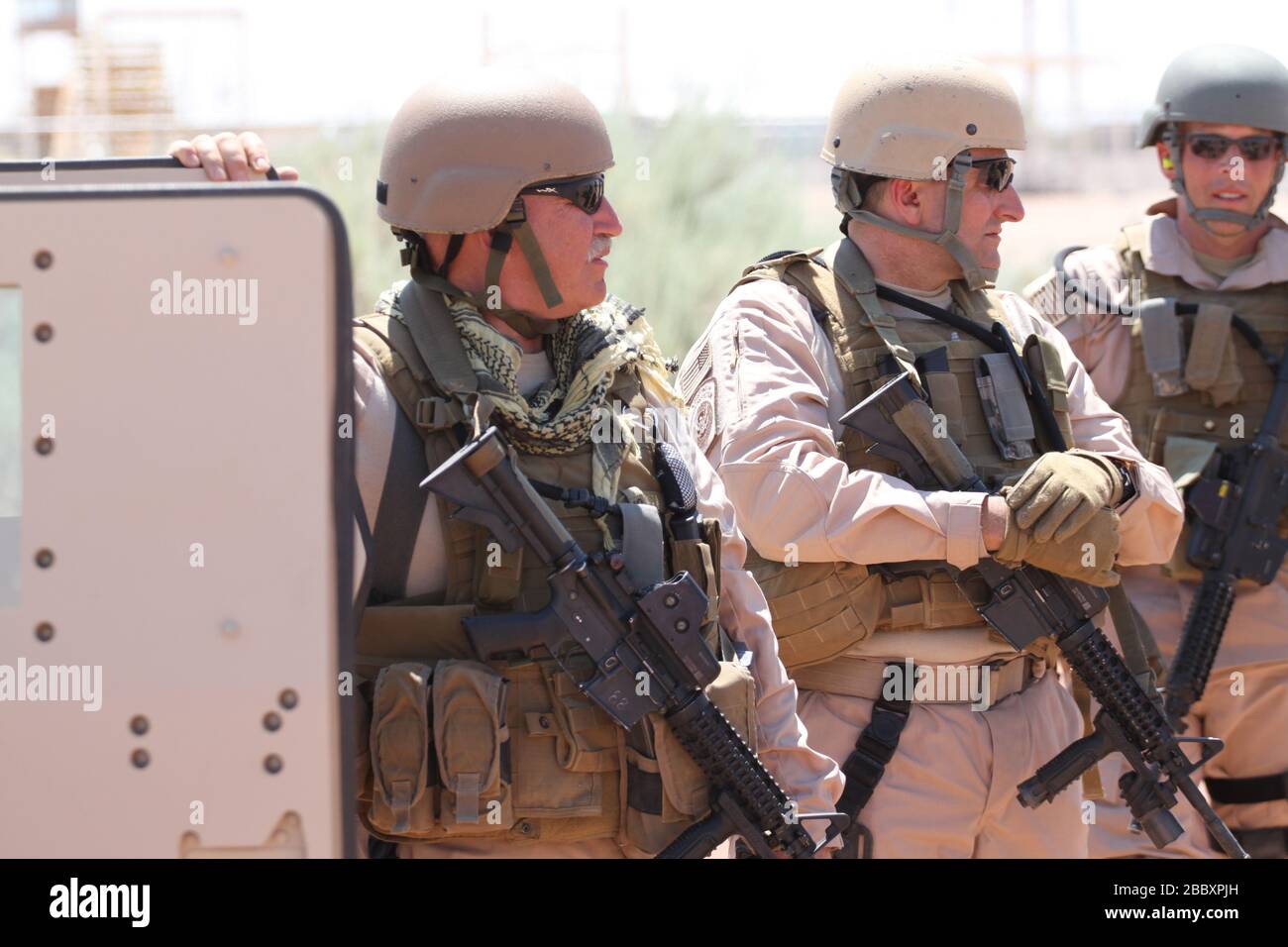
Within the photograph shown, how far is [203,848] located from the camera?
2.22 metres

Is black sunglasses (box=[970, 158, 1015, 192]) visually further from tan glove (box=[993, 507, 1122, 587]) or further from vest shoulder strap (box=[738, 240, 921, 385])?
tan glove (box=[993, 507, 1122, 587])

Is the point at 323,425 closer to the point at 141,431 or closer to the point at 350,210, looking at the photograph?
the point at 141,431

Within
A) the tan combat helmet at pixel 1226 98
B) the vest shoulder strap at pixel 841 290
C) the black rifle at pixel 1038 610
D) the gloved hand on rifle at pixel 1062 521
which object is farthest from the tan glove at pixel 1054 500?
the tan combat helmet at pixel 1226 98

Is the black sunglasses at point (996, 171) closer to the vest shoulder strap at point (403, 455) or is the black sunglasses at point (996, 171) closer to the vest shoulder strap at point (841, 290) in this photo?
the vest shoulder strap at point (841, 290)

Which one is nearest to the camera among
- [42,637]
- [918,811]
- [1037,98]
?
[42,637]

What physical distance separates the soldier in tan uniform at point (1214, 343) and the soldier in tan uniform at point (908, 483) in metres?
1.01

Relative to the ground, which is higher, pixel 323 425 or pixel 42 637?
pixel 323 425

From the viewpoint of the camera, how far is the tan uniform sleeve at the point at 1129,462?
13.9 feet

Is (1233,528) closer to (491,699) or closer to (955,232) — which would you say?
(955,232)

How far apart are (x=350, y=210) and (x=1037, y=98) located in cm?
1818

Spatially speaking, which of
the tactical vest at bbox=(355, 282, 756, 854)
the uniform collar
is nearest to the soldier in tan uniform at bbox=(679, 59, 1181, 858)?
the tactical vest at bbox=(355, 282, 756, 854)

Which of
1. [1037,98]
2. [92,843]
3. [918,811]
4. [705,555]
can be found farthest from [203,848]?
[1037,98]

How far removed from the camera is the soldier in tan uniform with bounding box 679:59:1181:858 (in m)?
4.00

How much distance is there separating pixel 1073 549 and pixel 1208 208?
195 centimetres
